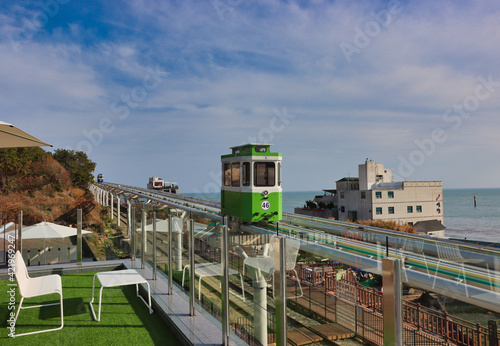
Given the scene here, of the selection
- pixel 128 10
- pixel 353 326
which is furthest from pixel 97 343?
pixel 128 10

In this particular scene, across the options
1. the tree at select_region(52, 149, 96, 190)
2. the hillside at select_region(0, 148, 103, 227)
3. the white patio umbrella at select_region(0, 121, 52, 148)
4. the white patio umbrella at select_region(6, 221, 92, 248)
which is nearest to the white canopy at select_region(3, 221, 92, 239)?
the white patio umbrella at select_region(6, 221, 92, 248)

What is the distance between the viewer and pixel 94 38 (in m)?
16.2

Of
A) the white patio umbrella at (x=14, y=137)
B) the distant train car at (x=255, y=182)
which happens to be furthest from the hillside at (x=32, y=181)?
the white patio umbrella at (x=14, y=137)

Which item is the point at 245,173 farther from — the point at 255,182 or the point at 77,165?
the point at 77,165

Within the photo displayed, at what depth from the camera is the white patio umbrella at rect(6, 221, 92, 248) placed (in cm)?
739

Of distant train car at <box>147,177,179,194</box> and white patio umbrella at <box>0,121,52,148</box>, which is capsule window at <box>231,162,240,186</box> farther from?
distant train car at <box>147,177,179,194</box>

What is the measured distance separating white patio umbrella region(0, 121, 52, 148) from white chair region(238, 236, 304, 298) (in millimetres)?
3664

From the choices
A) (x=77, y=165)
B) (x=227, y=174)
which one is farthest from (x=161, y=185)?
(x=227, y=174)

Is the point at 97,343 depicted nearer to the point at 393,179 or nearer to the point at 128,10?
the point at 128,10

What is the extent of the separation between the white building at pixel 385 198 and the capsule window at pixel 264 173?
49366mm

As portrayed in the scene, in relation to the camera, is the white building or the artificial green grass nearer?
the artificial green grass

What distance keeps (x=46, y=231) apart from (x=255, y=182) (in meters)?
5.68

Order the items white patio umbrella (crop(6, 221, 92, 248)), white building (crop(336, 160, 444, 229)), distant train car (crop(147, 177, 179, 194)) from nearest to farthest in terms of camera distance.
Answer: white patio umbrella (crop(6, 221, 92, 248)) < white building (crop(336, 160, 444, 229)) < distant train car (crop(147, 177, 179, 194))

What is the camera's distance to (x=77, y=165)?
4053 cm
